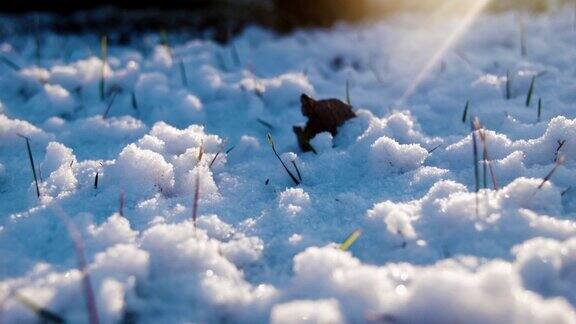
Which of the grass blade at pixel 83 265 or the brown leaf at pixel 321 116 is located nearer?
the grass blade at pixel 83 265

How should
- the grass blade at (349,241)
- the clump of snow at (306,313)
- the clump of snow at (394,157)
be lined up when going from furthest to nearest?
the clump of snow at (394,157) → the grass blade at (349,241) → the clump of snow at (306,313)

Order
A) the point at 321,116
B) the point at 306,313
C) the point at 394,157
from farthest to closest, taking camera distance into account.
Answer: the point at 321,116 → the point at 394,157 → the point at 306,313

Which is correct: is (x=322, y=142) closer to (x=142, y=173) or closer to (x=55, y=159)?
(x=142, y=173)

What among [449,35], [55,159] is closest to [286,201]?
[55,159]

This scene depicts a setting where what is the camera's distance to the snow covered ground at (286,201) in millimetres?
931

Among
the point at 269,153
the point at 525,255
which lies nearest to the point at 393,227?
the point at 525,255

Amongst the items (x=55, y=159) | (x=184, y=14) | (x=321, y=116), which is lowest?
(x=184, y=14)

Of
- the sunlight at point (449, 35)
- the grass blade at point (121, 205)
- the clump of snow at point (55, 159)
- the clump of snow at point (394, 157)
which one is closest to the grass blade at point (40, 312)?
the grass blade at point (121, 205)

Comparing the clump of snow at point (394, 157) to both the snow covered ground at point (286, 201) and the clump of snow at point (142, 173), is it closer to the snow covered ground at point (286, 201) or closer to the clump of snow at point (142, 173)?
the snow covered ground at point (286, 201)

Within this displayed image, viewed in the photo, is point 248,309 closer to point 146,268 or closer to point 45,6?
point 146,268

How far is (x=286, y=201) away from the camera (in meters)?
1.31

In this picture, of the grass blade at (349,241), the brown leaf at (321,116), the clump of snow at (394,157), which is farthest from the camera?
the brown leaf at (321,116)

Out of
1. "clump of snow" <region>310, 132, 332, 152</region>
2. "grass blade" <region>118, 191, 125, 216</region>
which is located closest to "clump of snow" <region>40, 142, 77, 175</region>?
"grass blade" <region>118, 191, 125, 216</region>

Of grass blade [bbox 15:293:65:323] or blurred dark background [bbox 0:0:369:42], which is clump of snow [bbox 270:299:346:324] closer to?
grass blade [bbox 15:293:65:323]
